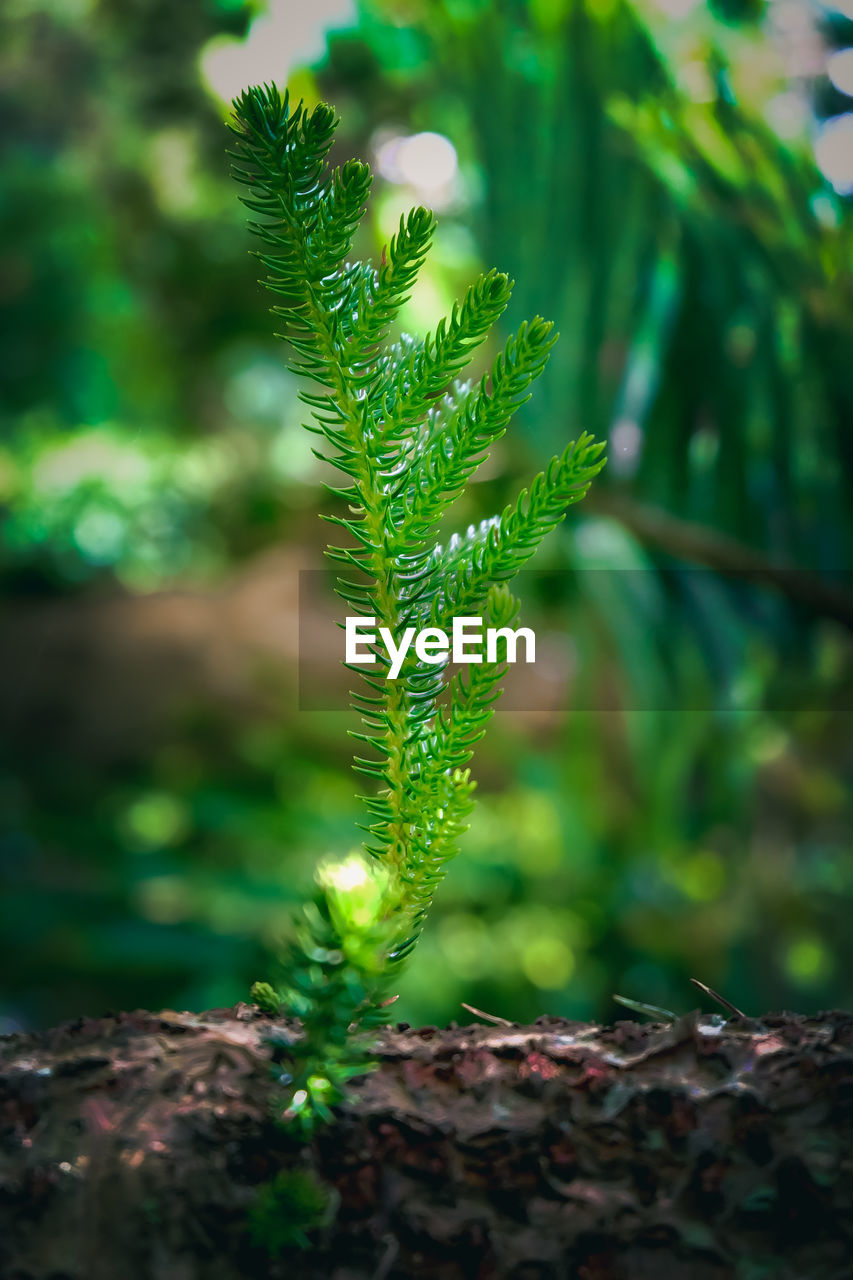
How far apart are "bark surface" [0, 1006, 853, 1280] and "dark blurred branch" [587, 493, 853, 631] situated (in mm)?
878

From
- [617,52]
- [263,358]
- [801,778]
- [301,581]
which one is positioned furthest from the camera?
[263,358]

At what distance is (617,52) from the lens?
95 cm

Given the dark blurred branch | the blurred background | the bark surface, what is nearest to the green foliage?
the bark surface

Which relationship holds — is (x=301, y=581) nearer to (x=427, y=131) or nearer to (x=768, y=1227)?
(x=427, y=131)

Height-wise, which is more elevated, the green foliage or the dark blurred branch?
the dark blurred branch

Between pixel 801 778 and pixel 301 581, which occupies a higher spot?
pixel 301 581

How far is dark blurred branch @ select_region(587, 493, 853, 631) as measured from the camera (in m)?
1.12

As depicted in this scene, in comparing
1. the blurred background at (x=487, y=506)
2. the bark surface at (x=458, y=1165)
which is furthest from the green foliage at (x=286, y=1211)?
the blurred background at (x=487, y=506)

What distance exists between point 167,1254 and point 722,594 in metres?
1.05

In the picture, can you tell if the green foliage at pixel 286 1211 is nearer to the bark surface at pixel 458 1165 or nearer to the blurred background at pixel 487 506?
the bark surface at pixel 458 1165

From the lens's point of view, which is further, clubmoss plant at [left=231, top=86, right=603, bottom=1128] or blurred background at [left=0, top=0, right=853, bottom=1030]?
blurred background at [left=0, top=0, right=853, bottom=1030]

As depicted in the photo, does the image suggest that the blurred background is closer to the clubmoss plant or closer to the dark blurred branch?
the dark blurred branch

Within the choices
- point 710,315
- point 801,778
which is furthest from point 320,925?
point 801,778

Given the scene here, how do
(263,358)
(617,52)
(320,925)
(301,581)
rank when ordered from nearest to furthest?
(320,925)
(617,52)
(301,581)
(263,358)
